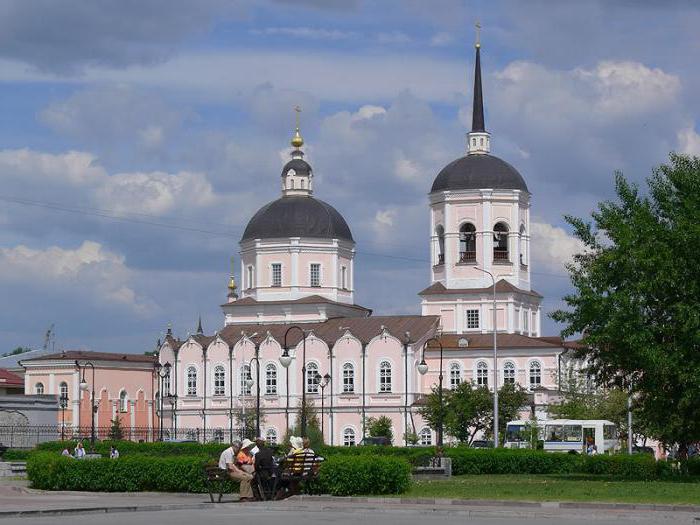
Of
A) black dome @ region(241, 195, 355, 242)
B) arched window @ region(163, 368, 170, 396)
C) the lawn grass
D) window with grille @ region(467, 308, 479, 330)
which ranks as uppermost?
black dome @ region(241, 195, 355, 242)

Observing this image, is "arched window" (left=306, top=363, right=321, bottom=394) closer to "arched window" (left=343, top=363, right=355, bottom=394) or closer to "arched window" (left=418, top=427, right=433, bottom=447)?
"arched window" (left=343, top=363, right=355, bottom=394)

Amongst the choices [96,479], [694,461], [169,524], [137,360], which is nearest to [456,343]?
[137,360]

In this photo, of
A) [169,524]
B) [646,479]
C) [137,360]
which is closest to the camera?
[169,524]

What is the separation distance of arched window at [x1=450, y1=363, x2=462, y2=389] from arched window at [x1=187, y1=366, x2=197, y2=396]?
19488 mm

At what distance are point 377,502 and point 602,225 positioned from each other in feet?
53.9

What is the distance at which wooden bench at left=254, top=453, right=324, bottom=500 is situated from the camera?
3073 centimetres

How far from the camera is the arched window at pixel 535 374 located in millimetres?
101062

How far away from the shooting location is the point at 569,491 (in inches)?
1355

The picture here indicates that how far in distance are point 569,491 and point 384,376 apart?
69.6m

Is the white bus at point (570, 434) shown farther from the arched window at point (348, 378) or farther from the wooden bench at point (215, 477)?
the wooden bench at point (215, 477)

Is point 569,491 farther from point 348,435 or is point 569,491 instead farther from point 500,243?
point 500,243

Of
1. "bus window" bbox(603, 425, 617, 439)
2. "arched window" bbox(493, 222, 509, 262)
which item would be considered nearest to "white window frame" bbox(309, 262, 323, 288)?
"arched window" bbox(493, 222, 509, 262)

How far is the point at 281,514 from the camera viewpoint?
27172 mm

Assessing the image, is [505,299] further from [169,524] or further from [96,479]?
[169,524]
